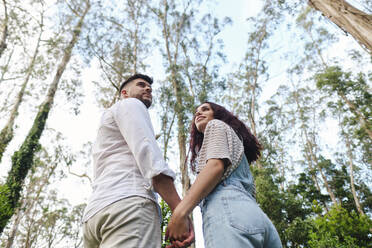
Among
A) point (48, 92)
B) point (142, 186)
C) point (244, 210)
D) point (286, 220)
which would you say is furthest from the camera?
point (48, 92)

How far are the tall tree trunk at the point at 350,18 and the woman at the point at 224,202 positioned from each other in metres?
3.00

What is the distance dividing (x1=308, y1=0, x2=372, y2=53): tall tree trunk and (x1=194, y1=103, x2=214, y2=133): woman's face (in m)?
2.69

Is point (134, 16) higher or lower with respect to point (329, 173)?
higher

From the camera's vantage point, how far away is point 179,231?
3.07 feet

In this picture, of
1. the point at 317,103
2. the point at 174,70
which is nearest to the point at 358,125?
the point at 317,103

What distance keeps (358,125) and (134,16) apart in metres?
11.9

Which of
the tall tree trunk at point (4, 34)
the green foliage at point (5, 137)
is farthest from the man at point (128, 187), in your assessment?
the tall tree trunk at point (4, 34)

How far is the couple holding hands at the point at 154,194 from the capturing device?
34.5 inches

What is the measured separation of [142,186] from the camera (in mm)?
1043

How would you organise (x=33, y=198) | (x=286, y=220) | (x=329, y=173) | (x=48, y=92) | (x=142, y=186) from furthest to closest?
(x=329, y=173) → (x=33, y=198) → (x=48, y=92) → (x=286, y=220) → (x=142, y=186)

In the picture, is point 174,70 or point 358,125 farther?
point 358,125

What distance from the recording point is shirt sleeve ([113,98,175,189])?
102 cm

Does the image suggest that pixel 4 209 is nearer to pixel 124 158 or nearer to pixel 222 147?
pixel 124 158

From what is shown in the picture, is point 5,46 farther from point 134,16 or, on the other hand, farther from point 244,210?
point 244,210
